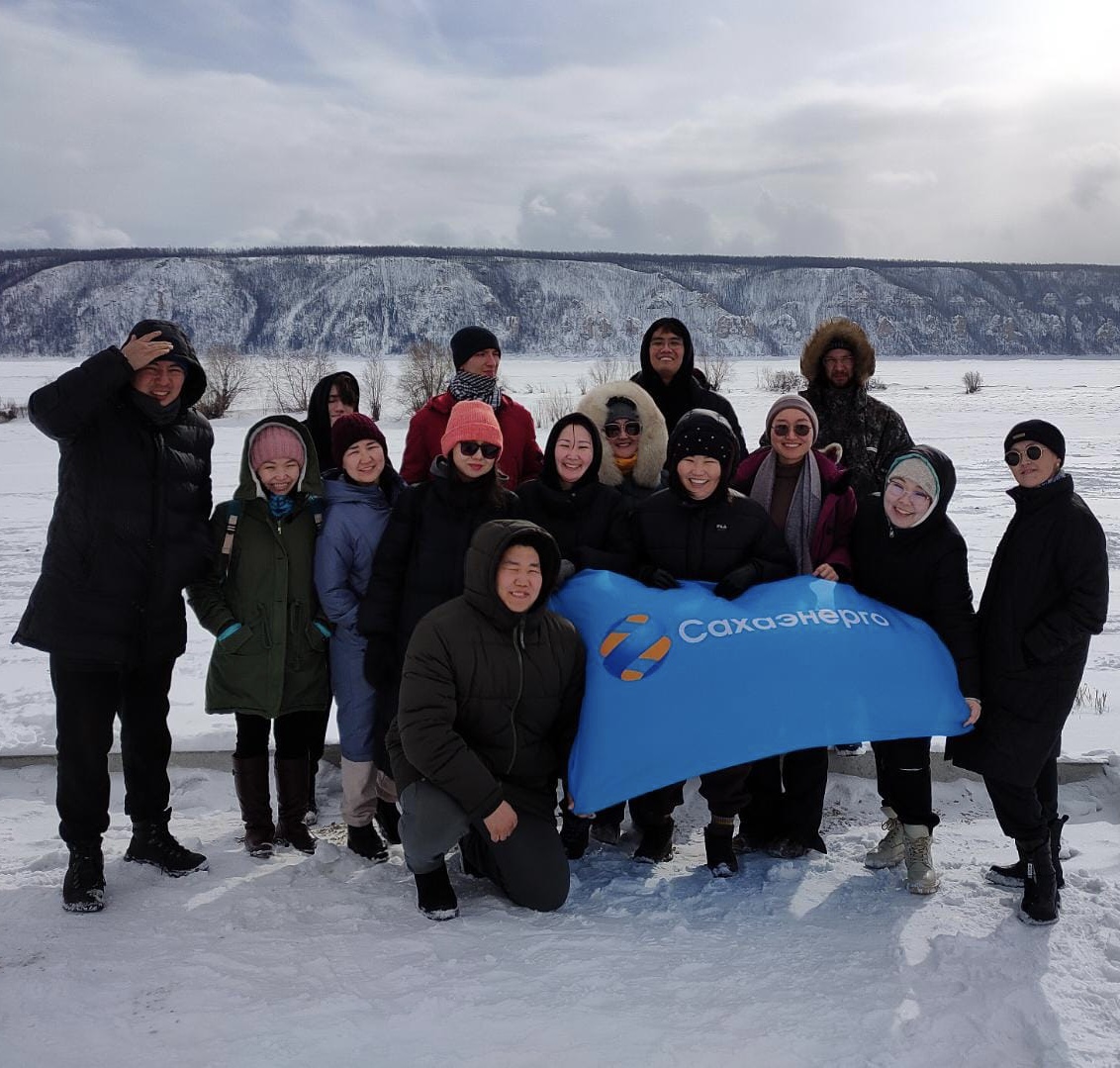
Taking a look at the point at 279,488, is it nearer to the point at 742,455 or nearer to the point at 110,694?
the point at 110,694

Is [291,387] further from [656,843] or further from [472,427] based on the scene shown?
[656,843]

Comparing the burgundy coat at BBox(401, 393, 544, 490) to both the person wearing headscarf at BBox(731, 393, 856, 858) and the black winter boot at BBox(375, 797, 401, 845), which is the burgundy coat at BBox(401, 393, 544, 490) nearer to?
the person wearing headscarf at BBox(731, 393, 856, 858)

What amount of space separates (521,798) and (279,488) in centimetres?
147

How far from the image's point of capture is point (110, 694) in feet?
10.9

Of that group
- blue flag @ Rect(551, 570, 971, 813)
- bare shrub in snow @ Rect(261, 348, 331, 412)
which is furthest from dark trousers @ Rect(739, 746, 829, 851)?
bare shrub in snow @ Rect(261, 348, 331, 412)

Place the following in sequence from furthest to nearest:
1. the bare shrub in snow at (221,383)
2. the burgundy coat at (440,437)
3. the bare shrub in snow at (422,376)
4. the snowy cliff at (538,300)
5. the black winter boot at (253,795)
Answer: the snowy cliff at (538,300), the bare shrub in snow at (422,376), the bare shrub in snow at (221,383), the burgundy coat at (440,437), the black winter boot at (253,795)

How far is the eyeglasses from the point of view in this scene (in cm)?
371

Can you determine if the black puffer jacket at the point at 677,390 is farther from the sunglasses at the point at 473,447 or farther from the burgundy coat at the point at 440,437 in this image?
the sunglasses at the point at 473,447

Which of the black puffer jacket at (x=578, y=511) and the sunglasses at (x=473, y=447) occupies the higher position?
the sunglasses at (x=473, y=447)

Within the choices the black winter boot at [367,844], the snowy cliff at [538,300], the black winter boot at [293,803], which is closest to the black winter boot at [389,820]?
the black winter boot at [367,844]

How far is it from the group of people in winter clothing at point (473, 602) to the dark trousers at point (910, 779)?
11 millimetres

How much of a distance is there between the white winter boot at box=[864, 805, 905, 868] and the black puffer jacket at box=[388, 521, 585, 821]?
4.10 ft

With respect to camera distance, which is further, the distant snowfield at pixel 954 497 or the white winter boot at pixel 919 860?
the distant snowfield at pixel 954 497

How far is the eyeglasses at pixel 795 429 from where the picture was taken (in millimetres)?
3707
